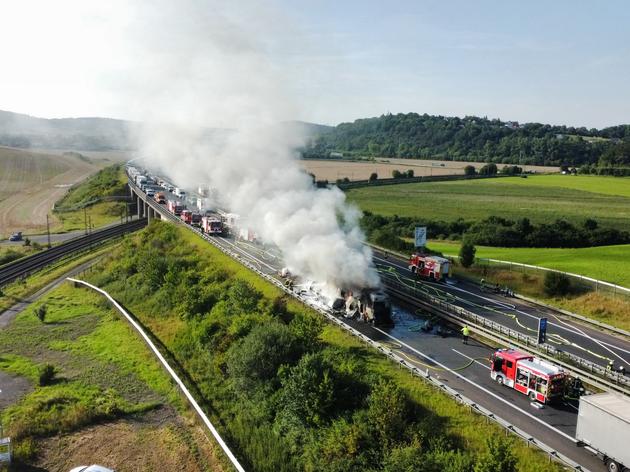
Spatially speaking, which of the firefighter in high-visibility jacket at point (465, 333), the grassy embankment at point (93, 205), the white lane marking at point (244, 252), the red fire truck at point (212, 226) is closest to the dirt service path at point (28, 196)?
the grassy embankment at point (93, 205)

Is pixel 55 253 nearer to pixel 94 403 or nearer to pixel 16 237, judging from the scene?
pixel 16 237

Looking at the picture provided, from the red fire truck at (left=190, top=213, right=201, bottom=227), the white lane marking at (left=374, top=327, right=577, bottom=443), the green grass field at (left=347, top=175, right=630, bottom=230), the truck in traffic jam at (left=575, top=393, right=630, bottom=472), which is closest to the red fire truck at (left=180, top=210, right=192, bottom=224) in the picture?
the red fire truck at (left=190, top=213, right=201, bottom=227)

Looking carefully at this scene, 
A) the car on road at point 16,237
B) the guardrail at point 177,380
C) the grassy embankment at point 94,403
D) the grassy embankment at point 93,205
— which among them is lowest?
the grassy embankment at point 94,403

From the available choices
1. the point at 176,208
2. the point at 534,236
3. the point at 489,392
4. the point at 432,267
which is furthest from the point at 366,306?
the point at 176,208

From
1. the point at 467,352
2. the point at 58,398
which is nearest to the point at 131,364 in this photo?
the point at 58,398

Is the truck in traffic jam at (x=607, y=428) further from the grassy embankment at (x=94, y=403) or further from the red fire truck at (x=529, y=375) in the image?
the grassy embankment at (x=94, y=403)

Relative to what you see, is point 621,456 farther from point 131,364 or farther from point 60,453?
point 131,364
